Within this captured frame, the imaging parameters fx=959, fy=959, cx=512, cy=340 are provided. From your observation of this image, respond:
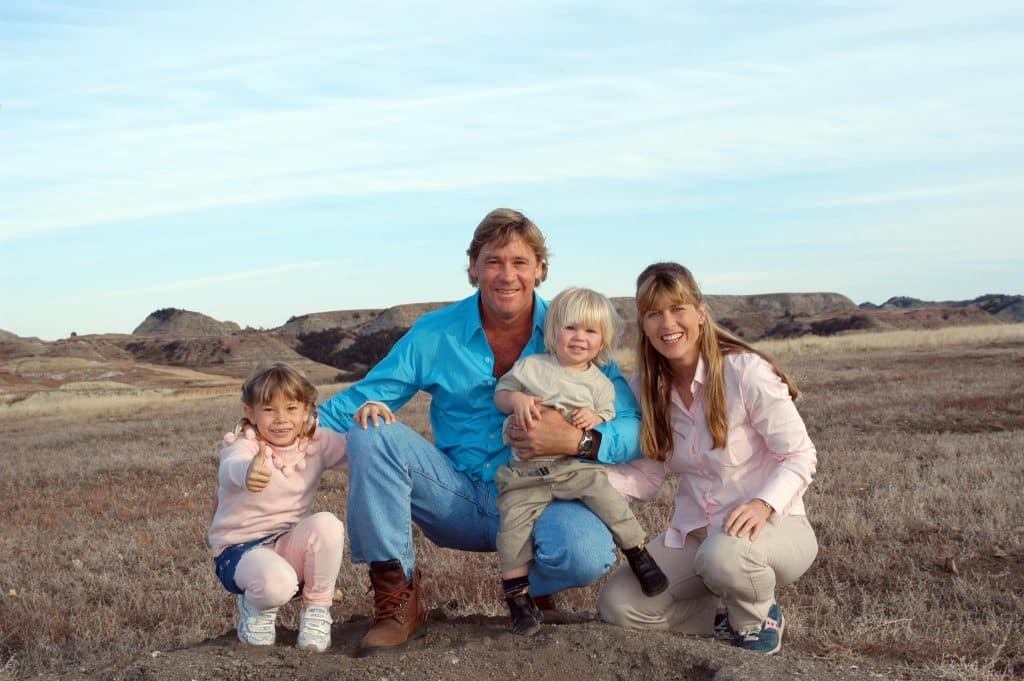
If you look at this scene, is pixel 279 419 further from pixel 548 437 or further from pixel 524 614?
pixel 524 614

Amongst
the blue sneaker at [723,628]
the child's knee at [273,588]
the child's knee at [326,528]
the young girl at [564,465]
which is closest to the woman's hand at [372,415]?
the child's knee at [326,528]

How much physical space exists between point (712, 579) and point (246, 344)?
51.2 meters

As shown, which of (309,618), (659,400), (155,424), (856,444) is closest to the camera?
(309,618)

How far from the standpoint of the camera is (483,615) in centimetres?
469

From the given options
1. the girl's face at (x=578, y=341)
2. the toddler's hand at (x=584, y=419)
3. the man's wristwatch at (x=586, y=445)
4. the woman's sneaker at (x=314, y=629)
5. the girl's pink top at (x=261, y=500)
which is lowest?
the woman's sneaker at (x=314, y=629)

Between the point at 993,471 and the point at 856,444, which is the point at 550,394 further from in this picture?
the point at 856,444

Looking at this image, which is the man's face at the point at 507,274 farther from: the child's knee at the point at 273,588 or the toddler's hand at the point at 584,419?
the child's knee at the point at 273,588

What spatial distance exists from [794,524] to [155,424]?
15.8 metres

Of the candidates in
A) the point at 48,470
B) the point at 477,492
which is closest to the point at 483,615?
the point at 477,492

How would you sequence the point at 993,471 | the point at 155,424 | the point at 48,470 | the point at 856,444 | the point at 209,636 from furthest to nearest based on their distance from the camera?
the point at 155,424, the point at 48,470, the point at 856,444, the point at 993,471, the point at 209,636

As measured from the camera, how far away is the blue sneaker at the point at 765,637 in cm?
408

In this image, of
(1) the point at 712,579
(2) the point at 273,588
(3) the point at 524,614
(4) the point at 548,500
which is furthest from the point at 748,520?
(2) the point at 273,588

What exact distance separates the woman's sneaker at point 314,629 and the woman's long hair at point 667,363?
1602mm

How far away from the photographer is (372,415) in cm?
435
